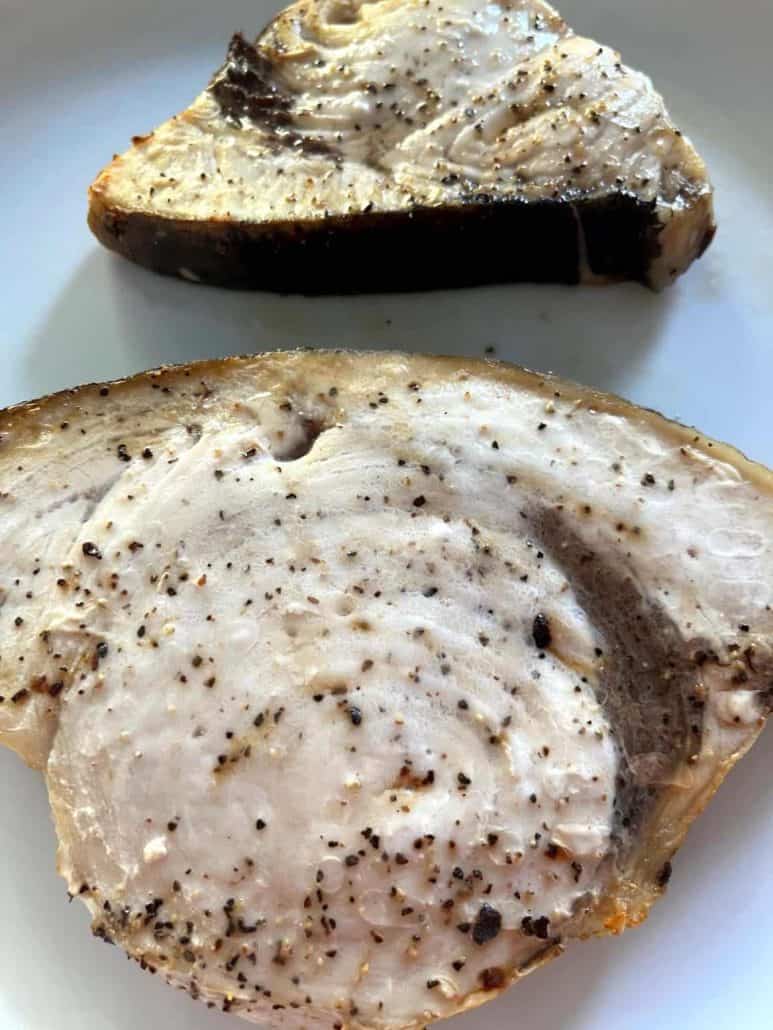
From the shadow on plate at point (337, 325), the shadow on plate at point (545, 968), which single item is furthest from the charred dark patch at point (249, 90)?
the shadow on plate at point (545, 968)

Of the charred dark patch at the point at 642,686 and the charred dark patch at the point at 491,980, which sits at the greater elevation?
the charred dark patch at the point at 642,686

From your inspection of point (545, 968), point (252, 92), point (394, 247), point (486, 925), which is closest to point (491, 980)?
point (486, 925)

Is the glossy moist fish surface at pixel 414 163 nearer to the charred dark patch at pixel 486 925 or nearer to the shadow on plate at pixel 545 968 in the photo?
the shadow on plate at pixel 545 968

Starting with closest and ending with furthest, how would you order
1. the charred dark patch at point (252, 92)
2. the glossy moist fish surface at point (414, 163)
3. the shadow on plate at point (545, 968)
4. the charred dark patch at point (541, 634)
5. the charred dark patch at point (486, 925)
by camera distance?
1. the charred dark patch at point (486, 925)
2. the charred dark patch at point (541, 634)
3. the shadow on plate at point (545, 968)
4. the glossy moist fish surface at point (414, 163)
5. the charred dark patch at point (252, 92)

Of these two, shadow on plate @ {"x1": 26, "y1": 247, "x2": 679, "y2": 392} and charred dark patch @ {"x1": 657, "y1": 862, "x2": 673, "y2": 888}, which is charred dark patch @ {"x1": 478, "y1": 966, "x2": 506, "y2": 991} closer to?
charred dark patch @ {"x1": 657, "y1": 862, "x2": 673, "y2": 888}

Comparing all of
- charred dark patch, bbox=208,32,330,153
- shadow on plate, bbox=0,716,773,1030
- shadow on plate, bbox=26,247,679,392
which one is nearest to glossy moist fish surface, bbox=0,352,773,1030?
shadow on plate, bbox=0,716,773,1030

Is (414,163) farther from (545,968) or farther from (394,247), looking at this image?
(545,968)

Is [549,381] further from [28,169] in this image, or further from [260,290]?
[28,169]

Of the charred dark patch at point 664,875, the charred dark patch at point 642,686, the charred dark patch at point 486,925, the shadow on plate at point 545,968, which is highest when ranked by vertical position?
Answer: the charred dark patch at point 642,686
